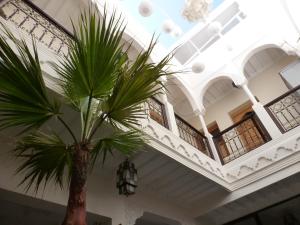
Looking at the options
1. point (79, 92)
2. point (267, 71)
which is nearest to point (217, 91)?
point (267, 71)

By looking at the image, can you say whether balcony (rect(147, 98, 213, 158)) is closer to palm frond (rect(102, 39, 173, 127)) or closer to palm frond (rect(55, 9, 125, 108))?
palm frond (rect(102, 39, 173, 127))

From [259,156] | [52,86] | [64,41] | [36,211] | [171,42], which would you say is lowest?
[36,211]

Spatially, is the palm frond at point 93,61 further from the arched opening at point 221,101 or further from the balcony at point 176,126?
the arched opening at point 221,101

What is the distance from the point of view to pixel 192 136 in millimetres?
5617

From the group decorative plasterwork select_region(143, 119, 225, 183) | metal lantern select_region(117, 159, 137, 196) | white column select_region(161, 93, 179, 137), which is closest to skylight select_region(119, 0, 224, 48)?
white column select_region(161, 93, 179, 137)

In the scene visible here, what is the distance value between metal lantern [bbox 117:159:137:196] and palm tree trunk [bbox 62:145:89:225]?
112 centimetres

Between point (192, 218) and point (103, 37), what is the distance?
4542 mm

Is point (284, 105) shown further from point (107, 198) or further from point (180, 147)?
point (107, 198)

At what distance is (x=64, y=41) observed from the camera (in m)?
3.75

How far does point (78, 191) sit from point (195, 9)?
577 cm

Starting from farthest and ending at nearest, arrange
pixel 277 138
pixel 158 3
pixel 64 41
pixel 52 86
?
pixel 158 3, pixel 277 138, pixel 64 41, pixel 52 86

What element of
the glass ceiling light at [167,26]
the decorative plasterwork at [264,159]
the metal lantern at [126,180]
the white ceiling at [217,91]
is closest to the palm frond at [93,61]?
the metal lantern at [126,180]

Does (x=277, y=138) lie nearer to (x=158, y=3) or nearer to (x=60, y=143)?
(x=60, y=143)

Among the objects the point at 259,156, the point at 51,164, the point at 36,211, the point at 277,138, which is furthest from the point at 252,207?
the point at 51,164
